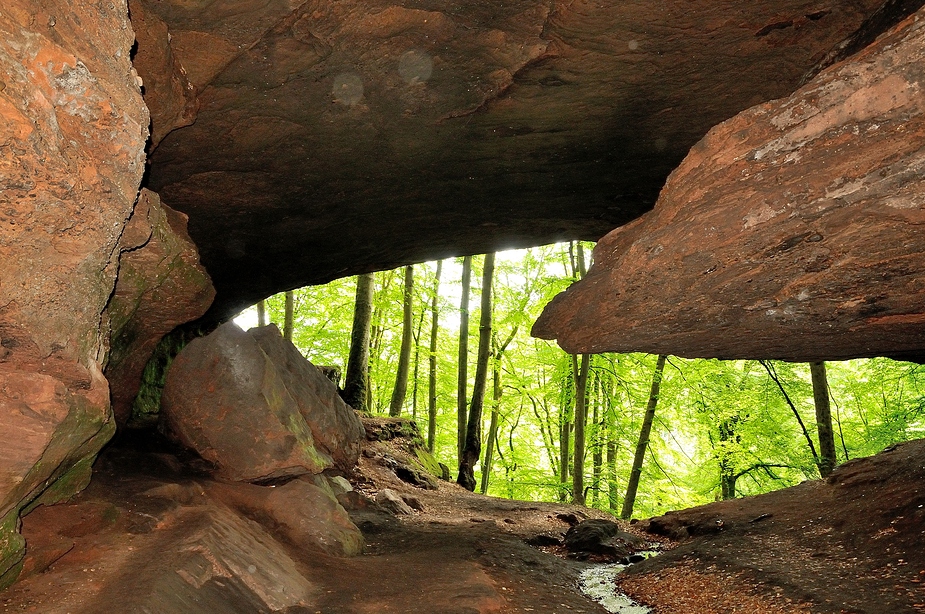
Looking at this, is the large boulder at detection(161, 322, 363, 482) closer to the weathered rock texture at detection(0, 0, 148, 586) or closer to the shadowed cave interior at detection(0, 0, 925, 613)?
the shadowed cave interior at detection(0, 0, 925, 613)

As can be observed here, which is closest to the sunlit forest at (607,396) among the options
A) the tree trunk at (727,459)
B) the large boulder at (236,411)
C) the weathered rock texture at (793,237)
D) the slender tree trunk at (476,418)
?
the tree trunk at (727,459)

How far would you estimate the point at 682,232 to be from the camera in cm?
625

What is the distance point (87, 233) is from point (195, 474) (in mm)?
5028

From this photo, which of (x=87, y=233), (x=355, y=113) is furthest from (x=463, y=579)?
(x=355, y=113)

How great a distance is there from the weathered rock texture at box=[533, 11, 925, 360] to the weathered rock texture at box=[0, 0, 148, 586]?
5250mm

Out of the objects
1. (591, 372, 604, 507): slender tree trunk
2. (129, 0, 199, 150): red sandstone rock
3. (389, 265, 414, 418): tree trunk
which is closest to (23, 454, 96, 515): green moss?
(129, 0, 199, 150): red sandstone rock

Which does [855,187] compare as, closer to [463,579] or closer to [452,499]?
[463,579]

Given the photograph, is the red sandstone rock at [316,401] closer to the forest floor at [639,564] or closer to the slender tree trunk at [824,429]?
the forest floor at [639,564]

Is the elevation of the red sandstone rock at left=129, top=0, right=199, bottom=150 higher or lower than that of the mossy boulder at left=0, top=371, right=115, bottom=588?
higher

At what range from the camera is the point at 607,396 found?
20688 mm

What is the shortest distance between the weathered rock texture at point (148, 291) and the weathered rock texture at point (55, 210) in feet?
5.39

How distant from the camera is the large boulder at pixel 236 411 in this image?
8891mm

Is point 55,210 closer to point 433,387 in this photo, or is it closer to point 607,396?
point 433,387

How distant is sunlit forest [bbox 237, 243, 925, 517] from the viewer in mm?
17781
